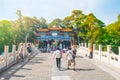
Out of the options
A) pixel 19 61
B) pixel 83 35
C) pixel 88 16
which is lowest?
pixel 19 61

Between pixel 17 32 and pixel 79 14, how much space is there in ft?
51.1

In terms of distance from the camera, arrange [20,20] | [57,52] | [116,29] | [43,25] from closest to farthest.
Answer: [57,52]
[116,29]
[20,20]
[43,25]

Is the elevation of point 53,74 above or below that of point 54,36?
below

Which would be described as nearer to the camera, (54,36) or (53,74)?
(53,74)

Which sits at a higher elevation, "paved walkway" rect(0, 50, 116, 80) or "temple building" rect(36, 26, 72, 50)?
"temple building" rect(36, 26, 72, 50)

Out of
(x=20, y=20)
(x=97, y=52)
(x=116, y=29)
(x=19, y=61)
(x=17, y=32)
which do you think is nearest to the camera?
(x=19, y=61)

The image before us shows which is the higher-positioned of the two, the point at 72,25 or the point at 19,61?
the point at 72,25

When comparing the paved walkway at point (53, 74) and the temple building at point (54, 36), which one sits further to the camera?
the temple building at point (54, 36)

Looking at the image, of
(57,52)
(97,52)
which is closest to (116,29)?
(97,52)

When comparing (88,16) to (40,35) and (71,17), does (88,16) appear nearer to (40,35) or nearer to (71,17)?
(71,17)

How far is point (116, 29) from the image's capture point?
192 ft

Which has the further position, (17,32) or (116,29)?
(17,32)

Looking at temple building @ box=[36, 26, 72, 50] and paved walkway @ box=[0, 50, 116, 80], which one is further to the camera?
temple building @ box=[36, 26, 72, 50]

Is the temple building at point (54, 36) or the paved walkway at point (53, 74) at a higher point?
the temple building at point (54, 36)
